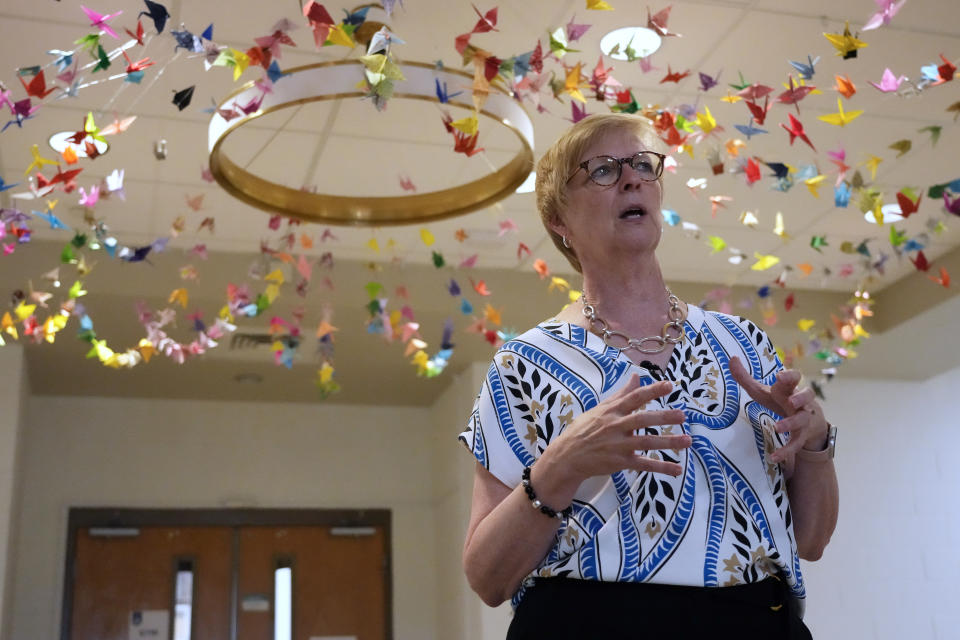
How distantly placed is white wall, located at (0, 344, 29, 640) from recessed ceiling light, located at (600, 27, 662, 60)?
3784 mm

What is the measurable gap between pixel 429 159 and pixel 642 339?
3207mm

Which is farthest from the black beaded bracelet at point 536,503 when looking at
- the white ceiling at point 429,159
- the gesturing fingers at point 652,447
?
the white ceiling at point 429,159

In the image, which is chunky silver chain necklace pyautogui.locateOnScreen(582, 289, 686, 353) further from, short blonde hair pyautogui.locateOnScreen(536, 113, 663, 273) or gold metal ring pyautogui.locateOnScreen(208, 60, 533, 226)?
gold metal ring pyautogui.locateOnScreen(208, 60, 533, 226)

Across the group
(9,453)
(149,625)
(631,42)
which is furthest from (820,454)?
(149,625)

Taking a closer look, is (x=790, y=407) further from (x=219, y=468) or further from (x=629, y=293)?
(x=219, y=468)

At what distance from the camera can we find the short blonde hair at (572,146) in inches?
55.1

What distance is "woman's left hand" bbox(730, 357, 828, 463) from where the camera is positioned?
1.20 m

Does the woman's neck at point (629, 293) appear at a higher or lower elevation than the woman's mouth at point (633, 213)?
lower

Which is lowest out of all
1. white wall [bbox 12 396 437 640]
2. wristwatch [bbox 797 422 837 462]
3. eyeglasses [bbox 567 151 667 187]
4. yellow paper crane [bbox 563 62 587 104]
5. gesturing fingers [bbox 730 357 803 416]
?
wristwatch [bbox 797 422 837 462]

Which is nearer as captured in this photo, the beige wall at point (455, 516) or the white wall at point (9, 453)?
the white wall at point (9, 453)

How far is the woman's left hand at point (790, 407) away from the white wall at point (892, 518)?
561 cm

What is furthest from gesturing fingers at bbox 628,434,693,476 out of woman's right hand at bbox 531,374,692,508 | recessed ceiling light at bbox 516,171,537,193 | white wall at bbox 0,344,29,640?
white wall at bbox 0,344,29,640

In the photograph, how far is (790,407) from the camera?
122 cm

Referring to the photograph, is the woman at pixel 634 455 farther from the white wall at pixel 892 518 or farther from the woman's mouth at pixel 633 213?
the white wall at pixel 892 518
